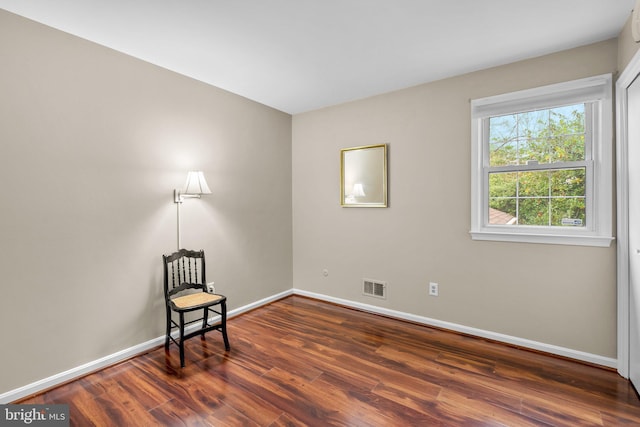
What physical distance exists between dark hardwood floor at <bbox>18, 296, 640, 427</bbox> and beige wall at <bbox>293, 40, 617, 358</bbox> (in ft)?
1.17

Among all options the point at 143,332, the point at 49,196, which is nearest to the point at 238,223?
the point at 143,332

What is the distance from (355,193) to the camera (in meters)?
3.61

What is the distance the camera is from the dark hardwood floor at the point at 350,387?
5.92 feet

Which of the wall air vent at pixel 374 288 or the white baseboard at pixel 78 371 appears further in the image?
the wall air vent at pixel 374 288

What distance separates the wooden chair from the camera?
254 centimetres

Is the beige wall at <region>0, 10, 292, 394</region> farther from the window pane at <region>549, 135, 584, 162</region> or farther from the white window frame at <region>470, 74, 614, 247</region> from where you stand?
the window pane at <region>549, 135, 584, 162</region>

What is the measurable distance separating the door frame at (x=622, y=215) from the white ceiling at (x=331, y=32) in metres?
0.55

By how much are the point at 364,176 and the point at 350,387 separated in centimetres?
219

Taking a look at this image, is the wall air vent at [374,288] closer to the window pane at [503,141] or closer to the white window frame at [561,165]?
the white window frame at [561,165]

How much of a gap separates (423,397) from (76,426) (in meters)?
2.09

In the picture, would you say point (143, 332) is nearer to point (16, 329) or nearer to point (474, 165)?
point (16, 329)

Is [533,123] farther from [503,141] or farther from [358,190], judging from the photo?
[358,190]

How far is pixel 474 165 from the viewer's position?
2.80m

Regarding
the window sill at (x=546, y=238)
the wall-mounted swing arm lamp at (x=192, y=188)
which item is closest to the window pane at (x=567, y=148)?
the window sill at (x=546, y=238)
